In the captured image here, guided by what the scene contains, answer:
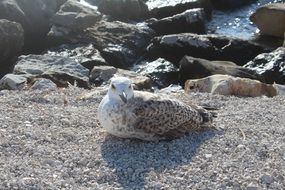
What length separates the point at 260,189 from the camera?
Answer: 5070mm

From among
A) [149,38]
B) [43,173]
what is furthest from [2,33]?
[43,173]

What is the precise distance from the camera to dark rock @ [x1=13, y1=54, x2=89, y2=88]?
1069 cm

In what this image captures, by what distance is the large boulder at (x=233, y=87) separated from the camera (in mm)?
8859

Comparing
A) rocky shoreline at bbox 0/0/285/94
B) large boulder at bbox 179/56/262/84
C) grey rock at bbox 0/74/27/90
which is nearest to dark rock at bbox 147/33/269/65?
rocky shoreline at bbox 0/0/285/94

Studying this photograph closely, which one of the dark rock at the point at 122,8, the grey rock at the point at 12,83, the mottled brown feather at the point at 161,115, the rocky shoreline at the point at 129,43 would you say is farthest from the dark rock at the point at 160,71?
the mottled brown feather at the point at 161,115

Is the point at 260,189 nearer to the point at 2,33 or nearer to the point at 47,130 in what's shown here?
the point at 47,130

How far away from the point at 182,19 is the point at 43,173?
1256 centimetres

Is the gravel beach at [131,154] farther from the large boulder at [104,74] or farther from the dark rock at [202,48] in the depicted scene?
the dark rock at [202,48]

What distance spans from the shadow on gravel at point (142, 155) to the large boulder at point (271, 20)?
1104 centimetres

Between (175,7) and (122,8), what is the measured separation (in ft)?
5.75

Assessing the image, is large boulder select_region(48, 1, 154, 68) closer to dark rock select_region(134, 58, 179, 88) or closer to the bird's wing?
dark rock select_region(134, 58, 179, 88)

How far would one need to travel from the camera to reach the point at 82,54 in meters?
14.5

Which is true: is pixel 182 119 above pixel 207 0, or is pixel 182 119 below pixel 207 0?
above

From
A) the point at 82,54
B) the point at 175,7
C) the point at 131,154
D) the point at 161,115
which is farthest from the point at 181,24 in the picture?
the point at 131,154
